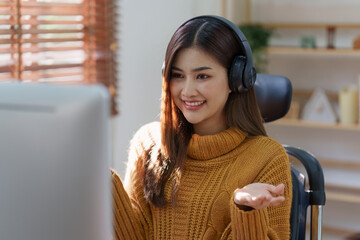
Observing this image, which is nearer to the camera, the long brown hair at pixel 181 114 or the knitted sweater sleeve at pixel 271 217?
the knitted sweater sleeve at pixel 271 217

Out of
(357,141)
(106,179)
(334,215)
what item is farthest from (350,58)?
(106,179)

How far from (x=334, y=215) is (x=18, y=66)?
2193 mm

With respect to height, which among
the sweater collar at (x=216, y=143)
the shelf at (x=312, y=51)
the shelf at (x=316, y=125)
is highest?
the shelf at (x=312, y=51)

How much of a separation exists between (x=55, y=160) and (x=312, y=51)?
2.94 meters

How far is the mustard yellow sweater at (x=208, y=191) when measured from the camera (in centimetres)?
142

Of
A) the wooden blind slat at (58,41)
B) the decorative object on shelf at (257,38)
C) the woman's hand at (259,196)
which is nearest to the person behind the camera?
the woman's hand at (259,196)

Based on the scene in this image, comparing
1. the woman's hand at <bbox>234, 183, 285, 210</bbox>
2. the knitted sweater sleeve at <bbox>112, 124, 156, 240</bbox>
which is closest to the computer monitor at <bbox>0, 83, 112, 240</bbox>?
the woman's hand at <bbox>234, 183, 285, 210</bbox>

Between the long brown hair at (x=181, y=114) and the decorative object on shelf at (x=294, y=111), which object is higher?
the long brown hair at (x=181, y=114)

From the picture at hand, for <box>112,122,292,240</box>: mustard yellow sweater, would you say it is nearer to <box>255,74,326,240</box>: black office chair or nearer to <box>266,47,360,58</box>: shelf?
<box>255,74,326,240</box>: black office chair

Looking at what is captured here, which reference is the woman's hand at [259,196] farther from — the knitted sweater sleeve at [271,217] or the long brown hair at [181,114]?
the long brown hair at [181,114]

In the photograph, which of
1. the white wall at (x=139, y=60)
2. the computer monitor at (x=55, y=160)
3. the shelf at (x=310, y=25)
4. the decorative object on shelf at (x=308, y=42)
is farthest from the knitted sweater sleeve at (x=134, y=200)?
the shelf at (x=310, y=25)

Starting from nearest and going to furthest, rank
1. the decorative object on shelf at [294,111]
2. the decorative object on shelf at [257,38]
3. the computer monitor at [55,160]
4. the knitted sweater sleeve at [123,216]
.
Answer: the computer monitor at [55,160]
the knitted sweater sleeve at [123,216]
the decorative object on shelf at [257,38]
the decorative object on shelf at [294,111]

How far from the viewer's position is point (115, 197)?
137cm

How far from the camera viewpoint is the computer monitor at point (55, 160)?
25.9 inches
